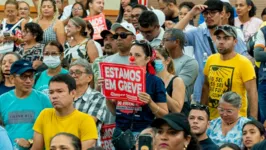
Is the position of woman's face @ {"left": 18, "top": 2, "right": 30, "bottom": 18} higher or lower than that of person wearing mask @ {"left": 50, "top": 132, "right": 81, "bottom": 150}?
higher

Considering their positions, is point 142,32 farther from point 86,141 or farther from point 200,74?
point 86,141

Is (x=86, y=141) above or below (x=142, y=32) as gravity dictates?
below

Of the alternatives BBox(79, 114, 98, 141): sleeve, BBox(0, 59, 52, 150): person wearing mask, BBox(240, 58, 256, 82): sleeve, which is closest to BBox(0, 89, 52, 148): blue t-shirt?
BBox(0, 59, 52, 150): person wearing mask

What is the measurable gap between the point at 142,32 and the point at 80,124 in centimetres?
286

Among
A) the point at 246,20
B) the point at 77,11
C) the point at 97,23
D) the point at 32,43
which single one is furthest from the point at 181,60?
the point at 77,11

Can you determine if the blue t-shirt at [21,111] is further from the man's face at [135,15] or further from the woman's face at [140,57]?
the man's face at [135,15]

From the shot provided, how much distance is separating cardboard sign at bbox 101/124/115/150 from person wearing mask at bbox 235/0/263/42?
163 inches

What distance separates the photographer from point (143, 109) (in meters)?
10.8

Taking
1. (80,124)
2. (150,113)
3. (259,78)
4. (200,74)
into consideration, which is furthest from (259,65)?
(80,124)

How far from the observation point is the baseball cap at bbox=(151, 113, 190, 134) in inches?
311

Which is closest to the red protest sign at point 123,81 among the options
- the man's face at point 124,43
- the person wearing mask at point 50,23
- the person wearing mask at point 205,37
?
the man's face at point 124,43

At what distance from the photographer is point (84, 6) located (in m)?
17.0

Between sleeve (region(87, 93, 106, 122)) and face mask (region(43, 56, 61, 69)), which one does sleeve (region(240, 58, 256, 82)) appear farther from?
face mask (region(43, 56, 61, 69))

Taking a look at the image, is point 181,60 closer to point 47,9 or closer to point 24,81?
point 24,81
